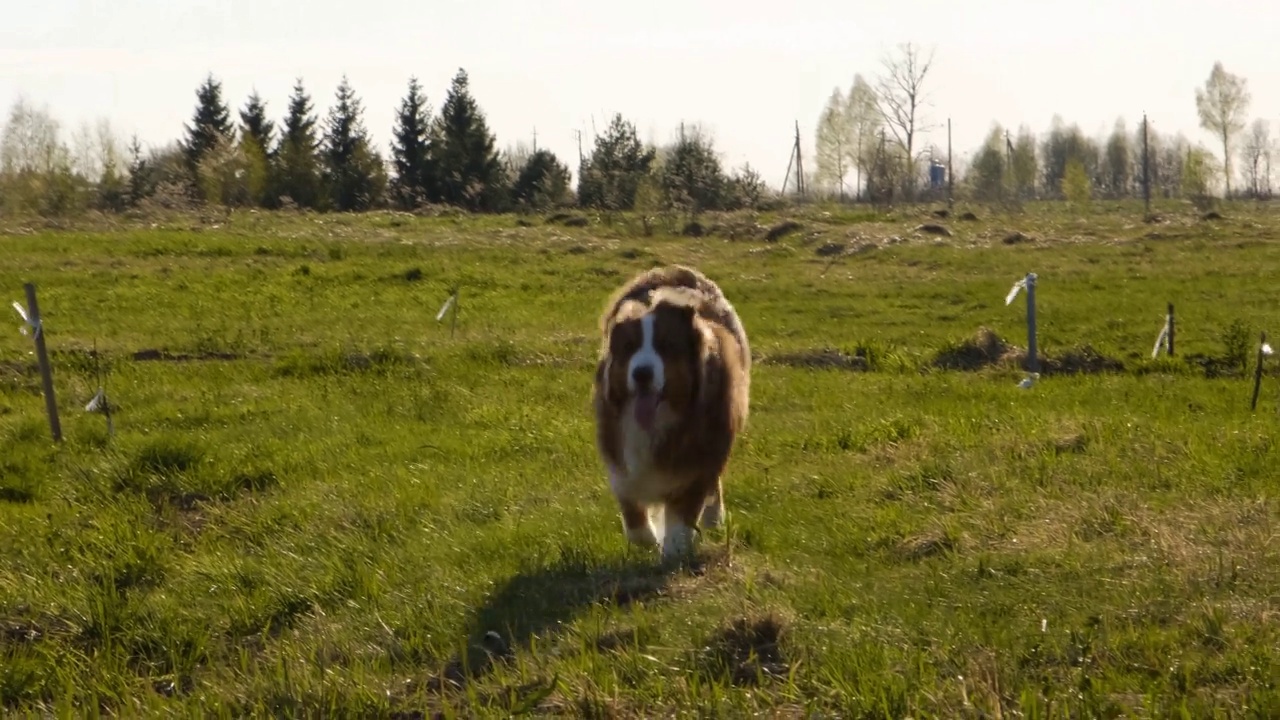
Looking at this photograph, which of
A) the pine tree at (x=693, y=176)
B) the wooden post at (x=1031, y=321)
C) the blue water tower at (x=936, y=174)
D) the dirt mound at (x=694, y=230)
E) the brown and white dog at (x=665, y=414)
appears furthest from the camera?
the blue water tower at (x=936, y=174)

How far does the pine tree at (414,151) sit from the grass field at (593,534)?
37854 millimetres

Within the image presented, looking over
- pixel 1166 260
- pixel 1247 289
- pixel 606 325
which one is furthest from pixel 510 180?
pixel 606 325

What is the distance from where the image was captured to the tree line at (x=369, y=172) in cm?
4650

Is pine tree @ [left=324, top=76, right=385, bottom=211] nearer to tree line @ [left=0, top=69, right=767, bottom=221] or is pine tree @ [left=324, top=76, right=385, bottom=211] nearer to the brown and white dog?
tree line @ [left=0, top=69, right=767, bottom=221]

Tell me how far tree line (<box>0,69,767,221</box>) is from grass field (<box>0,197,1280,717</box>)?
89.7ft

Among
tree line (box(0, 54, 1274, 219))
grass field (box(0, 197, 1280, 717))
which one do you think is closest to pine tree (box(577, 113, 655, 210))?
tree line (box(0, 54, 1274, 219))

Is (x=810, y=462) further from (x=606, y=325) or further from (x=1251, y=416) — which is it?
(x=1251, y=416)

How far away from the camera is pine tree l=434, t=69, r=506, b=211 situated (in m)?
55.5

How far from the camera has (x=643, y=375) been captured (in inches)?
269

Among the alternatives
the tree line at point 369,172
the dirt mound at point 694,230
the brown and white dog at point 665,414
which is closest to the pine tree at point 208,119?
the tree line at point 369,172

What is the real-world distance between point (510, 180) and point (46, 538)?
48.4m

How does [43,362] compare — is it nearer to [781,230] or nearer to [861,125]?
[781,230]

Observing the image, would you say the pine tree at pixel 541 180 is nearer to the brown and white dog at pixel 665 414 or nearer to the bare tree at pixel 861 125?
the bare tree at pixel 861 125

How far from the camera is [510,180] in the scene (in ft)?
183
